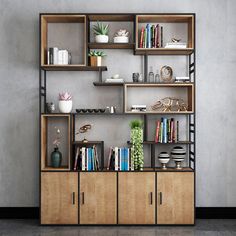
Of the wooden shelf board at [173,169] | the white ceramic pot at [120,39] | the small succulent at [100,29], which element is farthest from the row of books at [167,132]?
the small succulent at [100,29]

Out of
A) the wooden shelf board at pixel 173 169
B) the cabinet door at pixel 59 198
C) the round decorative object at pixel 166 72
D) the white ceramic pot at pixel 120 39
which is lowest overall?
the cabinet door at pixel 59 198

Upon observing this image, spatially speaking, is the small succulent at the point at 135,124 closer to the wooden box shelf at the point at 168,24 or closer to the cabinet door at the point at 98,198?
the cabinet door at the point at 98,198

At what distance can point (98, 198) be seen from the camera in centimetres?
476

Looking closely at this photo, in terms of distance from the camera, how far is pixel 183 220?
4.75 m

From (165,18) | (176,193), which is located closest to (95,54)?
(165,18)

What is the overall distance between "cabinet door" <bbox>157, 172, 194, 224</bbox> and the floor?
0.20 meters

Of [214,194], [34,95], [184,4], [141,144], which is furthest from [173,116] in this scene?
[34,95]

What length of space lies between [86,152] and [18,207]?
4.03 ft

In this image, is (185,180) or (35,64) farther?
(35,64)

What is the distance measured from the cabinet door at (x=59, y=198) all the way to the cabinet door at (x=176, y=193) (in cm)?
102

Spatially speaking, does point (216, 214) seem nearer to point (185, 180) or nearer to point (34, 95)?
point (185, 180)

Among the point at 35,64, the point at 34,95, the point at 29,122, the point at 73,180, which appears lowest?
the point at 73,180

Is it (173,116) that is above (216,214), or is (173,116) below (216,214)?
above

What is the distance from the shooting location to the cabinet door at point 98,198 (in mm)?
4746
